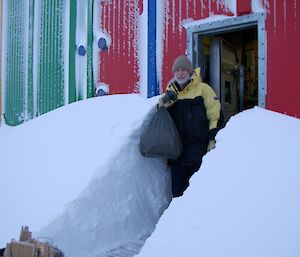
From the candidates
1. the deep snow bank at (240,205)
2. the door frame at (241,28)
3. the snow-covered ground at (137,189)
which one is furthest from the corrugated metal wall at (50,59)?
the deep snow bank at (240,205)

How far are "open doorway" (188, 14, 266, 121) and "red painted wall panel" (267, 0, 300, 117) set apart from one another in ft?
0.30

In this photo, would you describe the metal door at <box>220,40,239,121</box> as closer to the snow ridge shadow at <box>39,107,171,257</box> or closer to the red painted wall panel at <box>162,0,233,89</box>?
the red painted wall panel at <box>162,0,233,89</box>

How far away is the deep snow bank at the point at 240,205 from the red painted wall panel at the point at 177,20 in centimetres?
211

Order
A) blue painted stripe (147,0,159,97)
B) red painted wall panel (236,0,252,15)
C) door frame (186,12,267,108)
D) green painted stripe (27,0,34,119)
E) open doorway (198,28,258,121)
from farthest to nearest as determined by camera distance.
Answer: green painted stripe (27,0,34,119) → open doorway (198,28,258,121) → blue painted stripe (147,0,159,97) → red painted wall panel (236,0,252,15) → door frame (186,12,267,108)

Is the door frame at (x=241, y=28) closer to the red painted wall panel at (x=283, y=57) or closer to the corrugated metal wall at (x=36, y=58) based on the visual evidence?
the red painted wall panel at (x=283, y=57)

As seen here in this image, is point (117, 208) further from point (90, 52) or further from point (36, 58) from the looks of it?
point (36, 58)

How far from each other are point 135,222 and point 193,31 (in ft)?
8.60

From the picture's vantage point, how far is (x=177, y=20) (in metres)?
5.48

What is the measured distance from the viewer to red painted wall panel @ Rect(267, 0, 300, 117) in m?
4.52

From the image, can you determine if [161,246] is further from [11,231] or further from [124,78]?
[124,78]

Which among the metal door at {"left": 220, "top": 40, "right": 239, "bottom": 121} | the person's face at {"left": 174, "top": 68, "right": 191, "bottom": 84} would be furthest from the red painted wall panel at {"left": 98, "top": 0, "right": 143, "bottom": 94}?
the person's face at {"left": 174, "top": 68, "right": 191, "bottom": 84}

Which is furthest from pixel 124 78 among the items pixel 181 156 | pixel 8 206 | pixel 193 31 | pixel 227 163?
pixel 227 163

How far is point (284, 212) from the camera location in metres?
2.81

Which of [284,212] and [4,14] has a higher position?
[4,14]
